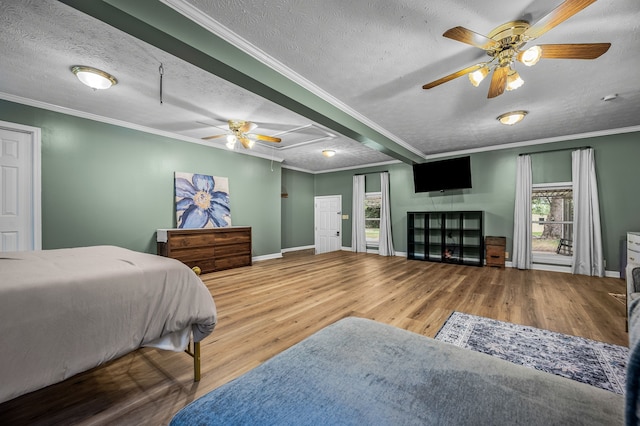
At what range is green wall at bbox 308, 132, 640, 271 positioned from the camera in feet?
15.0

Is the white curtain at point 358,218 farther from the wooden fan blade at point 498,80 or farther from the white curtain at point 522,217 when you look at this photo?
the wooden fan blade at point 498,80

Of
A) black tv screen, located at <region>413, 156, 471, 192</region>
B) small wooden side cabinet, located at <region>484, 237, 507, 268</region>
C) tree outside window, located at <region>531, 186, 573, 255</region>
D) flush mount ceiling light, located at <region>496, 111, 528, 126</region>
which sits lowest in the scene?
small wooden side cabinet, located at <region>484, 237, 507, 268</region>

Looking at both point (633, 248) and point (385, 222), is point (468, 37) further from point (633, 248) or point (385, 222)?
point (385, 222)

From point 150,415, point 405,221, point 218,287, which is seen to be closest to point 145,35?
point 150,415

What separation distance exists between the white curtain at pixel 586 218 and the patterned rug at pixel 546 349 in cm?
335

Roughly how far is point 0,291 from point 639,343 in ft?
7.12

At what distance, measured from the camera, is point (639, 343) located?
0.52m

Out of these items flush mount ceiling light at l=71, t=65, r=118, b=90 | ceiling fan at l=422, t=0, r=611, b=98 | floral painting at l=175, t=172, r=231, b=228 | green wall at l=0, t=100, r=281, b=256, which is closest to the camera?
ceiling fan at l=422, t=0, r=611, b=98

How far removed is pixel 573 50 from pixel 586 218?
167 inches

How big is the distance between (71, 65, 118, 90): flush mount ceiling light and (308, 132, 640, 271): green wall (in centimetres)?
626

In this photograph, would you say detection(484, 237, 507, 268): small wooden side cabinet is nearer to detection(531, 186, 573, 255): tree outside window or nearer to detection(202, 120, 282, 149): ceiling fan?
detection(531, 186, 573, 255): tree outside window

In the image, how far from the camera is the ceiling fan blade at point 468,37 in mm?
1813

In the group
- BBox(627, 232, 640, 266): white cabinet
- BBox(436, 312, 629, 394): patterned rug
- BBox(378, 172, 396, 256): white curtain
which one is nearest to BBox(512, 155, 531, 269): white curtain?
BBox(627, 232, 640, 266): white cabinet

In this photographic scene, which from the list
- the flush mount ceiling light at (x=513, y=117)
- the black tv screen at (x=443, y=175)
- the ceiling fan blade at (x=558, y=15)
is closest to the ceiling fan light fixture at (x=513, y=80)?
the ceiling fan blade at (x=558, y=15)
